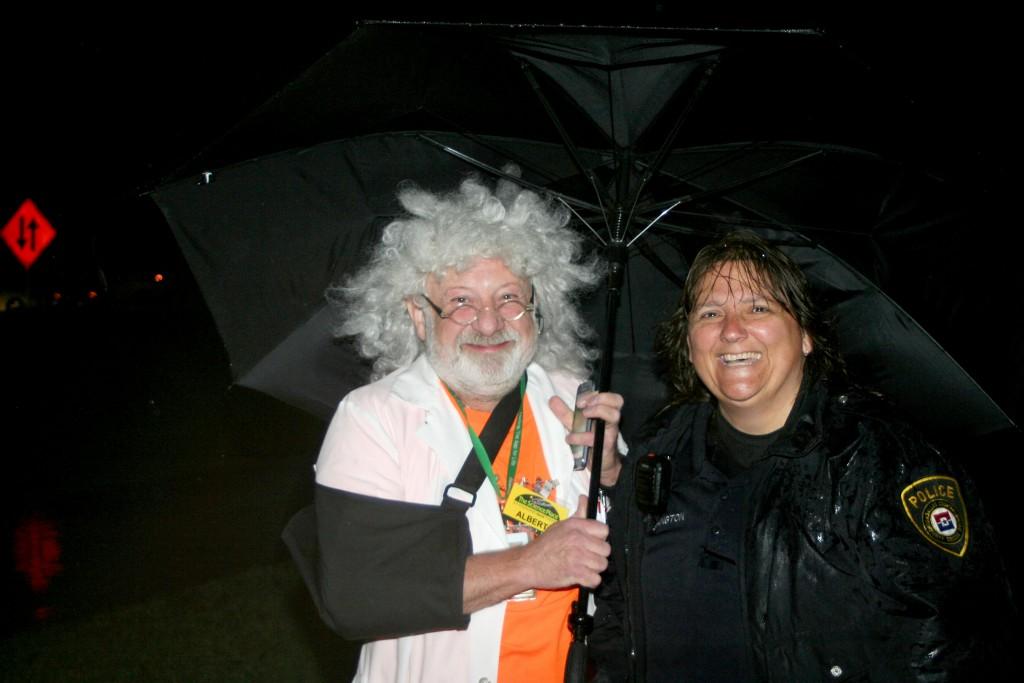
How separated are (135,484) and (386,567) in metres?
7.37

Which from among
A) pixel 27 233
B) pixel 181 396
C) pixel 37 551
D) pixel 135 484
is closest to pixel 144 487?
pixel 135 484

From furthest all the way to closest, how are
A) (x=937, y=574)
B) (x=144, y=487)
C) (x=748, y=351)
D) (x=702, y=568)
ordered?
(x=144, y=487) → (x=748, y=351) → (x=702, y=568) → (x=937, y=574)

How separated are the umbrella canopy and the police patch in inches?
40.9

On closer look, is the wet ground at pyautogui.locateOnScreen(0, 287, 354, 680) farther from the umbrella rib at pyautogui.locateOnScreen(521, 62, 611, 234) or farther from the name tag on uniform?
the umbrella rib at pyautogui.locateOnScreen(521, 62, 611, 234)

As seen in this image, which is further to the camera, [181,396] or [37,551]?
[181,396]

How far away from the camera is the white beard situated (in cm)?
292

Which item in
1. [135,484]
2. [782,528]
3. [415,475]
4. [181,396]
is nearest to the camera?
[782,528]

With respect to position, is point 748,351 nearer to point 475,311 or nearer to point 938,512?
point 938,512

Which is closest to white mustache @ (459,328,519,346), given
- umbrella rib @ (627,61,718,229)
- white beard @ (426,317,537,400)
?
white beard @ (426,317,537,400)

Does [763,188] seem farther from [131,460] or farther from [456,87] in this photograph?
[131,460]

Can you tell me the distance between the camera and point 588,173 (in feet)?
9.42

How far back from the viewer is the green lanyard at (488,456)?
2760 mm

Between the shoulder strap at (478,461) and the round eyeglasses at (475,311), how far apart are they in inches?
11.3

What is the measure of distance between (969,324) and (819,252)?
595mm
